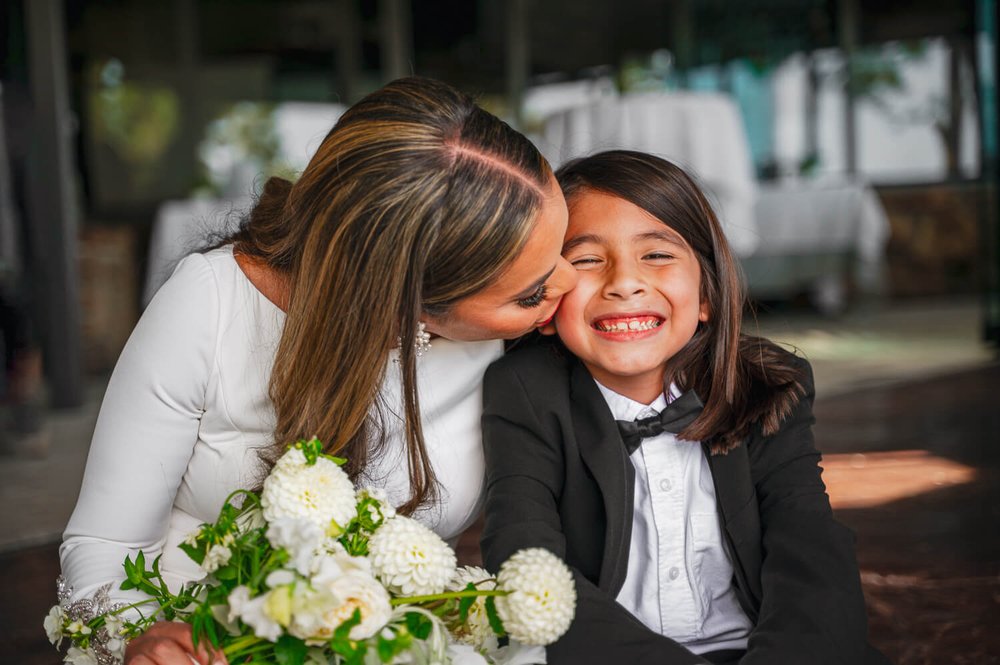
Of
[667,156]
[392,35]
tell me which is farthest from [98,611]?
[392,35]

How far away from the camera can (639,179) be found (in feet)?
5.60

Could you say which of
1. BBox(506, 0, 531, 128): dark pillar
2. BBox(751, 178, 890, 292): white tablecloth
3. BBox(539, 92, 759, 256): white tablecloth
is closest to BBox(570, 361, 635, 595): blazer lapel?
BBox(539, 92, 759, 256): white tablecloth

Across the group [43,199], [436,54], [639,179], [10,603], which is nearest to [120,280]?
[43,199]

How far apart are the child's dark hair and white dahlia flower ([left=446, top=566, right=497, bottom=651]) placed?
19.3 inches

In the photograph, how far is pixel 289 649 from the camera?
108cm

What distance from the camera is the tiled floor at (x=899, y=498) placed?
2.20m

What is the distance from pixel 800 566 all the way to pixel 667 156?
201 centimetres

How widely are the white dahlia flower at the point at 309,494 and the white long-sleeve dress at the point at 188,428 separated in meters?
0.42

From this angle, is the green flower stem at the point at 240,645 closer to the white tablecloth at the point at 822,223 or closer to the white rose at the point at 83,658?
the white rose at the point at 83,658

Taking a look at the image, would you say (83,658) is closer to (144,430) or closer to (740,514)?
(144,430)

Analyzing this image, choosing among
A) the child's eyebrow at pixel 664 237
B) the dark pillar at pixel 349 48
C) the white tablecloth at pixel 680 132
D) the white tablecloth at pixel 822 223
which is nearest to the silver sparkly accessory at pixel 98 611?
the child's eyebrow at pixel 664 237

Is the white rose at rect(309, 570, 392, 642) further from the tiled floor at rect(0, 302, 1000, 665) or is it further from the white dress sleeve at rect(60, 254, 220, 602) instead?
the tiled floor at rect(0, 302, 1000, 665)

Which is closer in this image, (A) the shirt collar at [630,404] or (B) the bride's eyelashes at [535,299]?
(B) the bride's eyelashes at [535,299]

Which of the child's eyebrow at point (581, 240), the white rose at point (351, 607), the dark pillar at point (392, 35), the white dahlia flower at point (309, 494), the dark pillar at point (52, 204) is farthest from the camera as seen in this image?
the dark pillar at point (392, 35)
